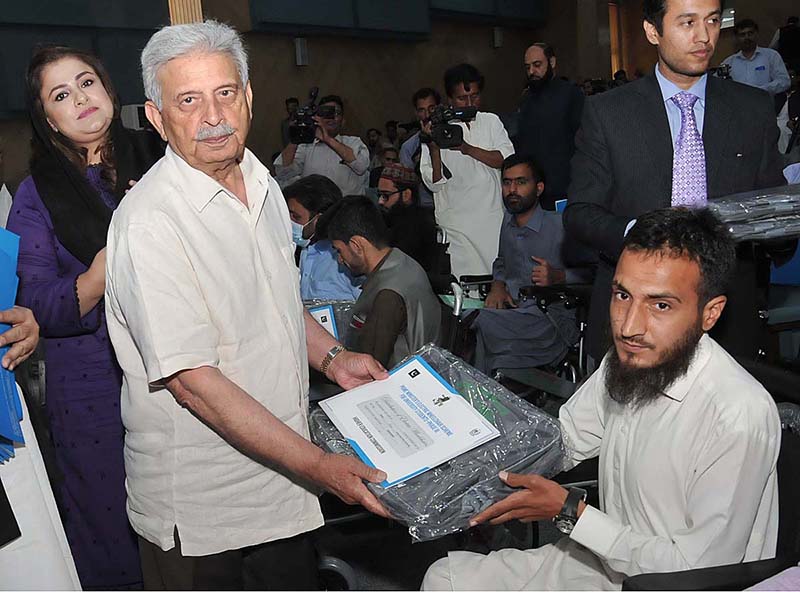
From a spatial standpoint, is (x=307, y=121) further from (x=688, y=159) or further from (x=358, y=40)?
(x=358, y=40)

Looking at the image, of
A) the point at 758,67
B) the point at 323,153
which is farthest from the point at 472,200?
the point at 758,67

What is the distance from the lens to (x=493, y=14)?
40.1 feet

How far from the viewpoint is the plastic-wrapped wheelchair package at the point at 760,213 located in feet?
5.92

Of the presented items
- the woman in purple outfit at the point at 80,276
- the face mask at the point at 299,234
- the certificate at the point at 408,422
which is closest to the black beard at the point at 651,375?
the certificate at the point at 408,422

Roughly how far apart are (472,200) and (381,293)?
69.9 inches

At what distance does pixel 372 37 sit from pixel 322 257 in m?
7.34

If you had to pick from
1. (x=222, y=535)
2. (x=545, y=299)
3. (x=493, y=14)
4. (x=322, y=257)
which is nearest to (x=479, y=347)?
(x=545, y=299)

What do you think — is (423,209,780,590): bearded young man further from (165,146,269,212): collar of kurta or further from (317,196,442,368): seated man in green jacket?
(317,196,442,368): seated man in green jacket

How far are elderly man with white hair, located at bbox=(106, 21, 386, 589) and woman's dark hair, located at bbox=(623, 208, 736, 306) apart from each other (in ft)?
2.18

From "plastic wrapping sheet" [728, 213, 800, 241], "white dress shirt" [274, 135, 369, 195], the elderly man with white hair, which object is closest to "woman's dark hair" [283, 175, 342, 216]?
"white dress shirt" [274, 135, 369, 195]

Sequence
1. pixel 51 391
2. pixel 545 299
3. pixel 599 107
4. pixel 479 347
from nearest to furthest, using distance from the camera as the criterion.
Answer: pixel 51 391 < pixel 599 107 < pixel 545 299 < pixel 479 347

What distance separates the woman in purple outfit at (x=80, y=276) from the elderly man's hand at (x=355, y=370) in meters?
0.58

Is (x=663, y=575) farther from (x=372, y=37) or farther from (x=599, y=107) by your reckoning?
(x=372, y=37)

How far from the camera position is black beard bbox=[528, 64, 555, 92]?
16.2 ft
